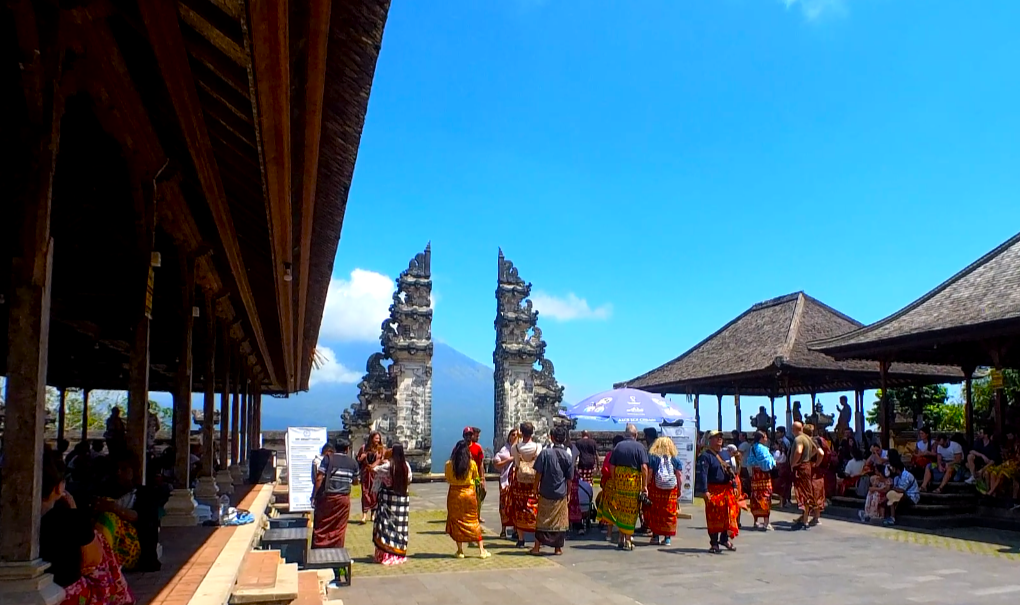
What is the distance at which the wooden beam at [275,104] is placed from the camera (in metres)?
2.92

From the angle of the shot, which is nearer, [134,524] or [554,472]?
[134,524]

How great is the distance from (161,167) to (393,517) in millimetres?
5328

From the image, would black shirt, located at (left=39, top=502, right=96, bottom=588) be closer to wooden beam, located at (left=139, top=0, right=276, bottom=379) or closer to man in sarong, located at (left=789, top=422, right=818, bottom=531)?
wooden beam, located at (left=139, top=0, right=276, bottom=379)

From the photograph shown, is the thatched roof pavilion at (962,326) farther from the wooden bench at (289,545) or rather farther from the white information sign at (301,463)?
the wooden bench at (289,545)

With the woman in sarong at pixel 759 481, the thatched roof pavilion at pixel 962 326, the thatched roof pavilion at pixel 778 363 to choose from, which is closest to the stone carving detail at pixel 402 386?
the thatched roof pavilion at pixel 778 363

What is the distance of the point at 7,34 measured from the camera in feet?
13.2

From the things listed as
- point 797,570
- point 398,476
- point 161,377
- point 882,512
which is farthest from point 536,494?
Answer: point 161,377

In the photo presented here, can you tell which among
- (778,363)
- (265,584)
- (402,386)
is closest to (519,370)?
(402,386)

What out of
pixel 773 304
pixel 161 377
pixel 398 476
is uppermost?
pixel 773 304

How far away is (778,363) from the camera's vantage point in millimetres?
18875

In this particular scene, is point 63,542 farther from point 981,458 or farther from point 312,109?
point 981,458

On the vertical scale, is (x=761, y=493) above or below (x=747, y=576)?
above

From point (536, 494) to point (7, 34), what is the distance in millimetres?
8096

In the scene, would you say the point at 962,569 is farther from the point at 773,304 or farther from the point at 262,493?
the point at 773,304
